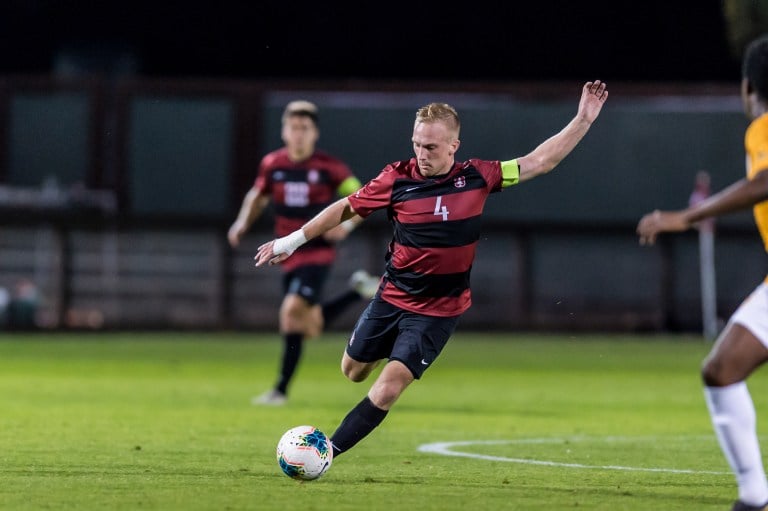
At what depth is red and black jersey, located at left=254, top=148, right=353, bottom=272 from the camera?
1489 cm

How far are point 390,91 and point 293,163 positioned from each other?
1359 centimetres

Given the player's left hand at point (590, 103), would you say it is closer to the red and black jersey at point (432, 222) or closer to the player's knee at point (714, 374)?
the red and black jersey at point (432, 222)

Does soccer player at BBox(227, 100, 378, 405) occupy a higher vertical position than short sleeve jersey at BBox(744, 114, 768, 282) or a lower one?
lower

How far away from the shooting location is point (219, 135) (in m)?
28.4

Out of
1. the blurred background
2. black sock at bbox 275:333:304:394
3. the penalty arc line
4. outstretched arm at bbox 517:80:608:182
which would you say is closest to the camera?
outstretched arm at bbox 517:80:608:182

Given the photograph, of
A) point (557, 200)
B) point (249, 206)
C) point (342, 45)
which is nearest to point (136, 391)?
point (249, 206)

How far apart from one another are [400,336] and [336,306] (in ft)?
22.0

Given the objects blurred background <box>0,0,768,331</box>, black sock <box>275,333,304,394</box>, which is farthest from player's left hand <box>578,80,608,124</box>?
blurred background <box>0,0,768,331</box>

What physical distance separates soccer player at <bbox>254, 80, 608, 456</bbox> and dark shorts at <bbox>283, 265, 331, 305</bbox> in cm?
527

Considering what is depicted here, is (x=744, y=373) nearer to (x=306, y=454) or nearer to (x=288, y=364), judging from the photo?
(x=306, y=454)

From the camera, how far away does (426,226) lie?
9.14 m

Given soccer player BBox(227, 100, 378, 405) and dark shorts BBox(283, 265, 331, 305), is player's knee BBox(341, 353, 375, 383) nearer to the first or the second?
soccer player BBox(227, 100, 378, 405)

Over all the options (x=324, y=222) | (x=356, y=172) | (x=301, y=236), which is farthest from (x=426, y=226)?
(x=356, y=172)

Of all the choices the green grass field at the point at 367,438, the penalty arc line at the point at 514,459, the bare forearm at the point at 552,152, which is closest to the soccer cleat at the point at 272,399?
the green grass field at the point at 367,438
